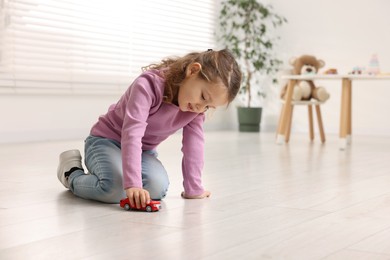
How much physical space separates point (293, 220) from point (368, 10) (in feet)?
13.3

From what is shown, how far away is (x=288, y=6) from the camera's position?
217 inches

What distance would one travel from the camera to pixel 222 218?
146 cm

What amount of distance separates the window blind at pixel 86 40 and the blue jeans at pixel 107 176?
222 cm

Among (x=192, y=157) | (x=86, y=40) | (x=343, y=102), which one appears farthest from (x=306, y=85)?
(x=192, y=157)

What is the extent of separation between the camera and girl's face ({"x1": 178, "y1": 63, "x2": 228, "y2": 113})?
1.53 m

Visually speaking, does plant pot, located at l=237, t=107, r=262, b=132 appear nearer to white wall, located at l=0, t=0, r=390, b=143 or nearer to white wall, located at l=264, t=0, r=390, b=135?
white wall, located at l=0, t=0, r=390, b=143

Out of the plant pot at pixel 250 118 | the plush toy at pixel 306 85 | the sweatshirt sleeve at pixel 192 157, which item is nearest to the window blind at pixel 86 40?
the plant pot at pixel 250 118

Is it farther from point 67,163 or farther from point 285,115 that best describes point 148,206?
point 285,115

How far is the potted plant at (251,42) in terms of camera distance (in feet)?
17.7

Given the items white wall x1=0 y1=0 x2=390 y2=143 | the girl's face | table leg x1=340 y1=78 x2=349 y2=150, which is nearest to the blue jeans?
the girl's face

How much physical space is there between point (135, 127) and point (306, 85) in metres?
2.90

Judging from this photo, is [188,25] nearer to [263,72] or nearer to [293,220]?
[263,72]

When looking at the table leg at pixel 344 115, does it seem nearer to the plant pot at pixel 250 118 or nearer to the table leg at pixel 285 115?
the table leg at pixel 285 115

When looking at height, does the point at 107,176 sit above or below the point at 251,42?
below
